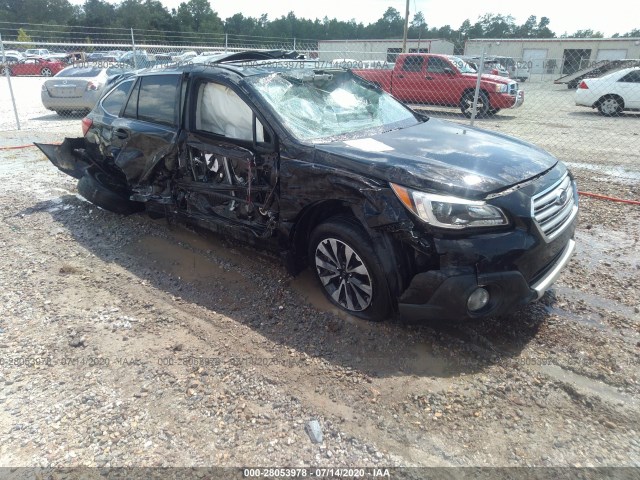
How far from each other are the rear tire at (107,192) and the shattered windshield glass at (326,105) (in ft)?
8.11

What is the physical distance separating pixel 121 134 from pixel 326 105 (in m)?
2.47

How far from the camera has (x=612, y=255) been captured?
443cm

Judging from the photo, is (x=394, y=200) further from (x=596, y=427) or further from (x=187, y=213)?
(x=187, y=213)

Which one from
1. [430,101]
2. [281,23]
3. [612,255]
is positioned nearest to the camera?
[612,255]

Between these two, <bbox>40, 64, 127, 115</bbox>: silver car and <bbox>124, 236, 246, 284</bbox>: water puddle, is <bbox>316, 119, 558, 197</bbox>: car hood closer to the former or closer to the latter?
<bbox>124, 236, 246, 284</bbox>: water puddle

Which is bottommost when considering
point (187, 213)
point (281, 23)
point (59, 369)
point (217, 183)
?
point (59, 369)

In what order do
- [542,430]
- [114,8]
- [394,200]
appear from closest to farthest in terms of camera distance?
[542,430] → [394,200] → [114,8]

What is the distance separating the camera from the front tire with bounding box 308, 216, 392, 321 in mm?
3117

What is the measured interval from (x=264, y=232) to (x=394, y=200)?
4.12ft

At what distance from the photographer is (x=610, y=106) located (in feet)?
47.2

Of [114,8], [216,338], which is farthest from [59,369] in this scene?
[114,8]

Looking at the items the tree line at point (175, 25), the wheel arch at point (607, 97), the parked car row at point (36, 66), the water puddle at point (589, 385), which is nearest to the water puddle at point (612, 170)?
the water puddle at point (589, 385)

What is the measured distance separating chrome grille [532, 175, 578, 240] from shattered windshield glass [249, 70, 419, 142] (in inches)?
55.2

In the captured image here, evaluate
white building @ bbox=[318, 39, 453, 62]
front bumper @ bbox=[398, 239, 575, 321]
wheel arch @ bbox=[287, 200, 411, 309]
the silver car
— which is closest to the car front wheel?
front bumper @ bbox=[398, 239, 575, 321]
